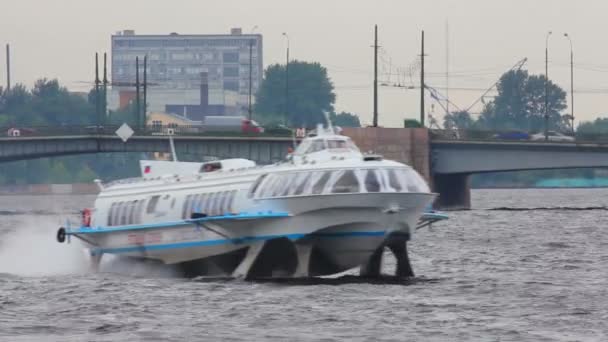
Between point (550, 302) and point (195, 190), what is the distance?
13070 millimetres

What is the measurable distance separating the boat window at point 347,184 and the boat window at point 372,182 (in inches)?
12.3

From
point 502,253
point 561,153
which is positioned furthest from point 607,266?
point 561,153

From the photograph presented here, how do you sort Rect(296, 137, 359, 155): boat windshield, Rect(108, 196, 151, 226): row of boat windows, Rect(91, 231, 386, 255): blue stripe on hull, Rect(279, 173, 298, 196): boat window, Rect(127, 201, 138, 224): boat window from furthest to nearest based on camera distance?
Rect(127, 201, 138, 224): boat window < Rect(108, 196, 151, 226): row of boat windows < Rect(296, 137, 359, 155): boat windshield < Rect(279, 173, 298, 196): boat window < Rect(91, 231, 386, 255): blue stripe on hull

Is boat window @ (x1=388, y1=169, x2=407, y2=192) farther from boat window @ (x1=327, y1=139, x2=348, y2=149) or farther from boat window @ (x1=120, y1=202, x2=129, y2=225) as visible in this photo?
boat window @ (x1=120, y1=202, x2=129, y2=225)

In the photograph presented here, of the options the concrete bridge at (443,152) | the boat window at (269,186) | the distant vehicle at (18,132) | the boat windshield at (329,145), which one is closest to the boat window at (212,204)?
the boat window at (269,186)

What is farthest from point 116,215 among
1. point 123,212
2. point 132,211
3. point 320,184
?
point 320,184

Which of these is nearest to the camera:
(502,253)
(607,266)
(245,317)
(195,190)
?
(245,317)

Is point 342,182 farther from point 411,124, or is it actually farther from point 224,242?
point 411,124

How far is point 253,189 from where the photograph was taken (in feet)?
167

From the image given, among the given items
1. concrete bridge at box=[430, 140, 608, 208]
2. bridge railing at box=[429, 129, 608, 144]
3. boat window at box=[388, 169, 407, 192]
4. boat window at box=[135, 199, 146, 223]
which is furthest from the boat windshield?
bridge railing at box=[429, 129, 608, 144]

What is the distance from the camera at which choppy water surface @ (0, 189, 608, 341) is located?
38.9 m

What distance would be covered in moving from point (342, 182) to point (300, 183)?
129cm

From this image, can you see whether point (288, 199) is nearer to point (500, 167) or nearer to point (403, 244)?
point (403, 244)

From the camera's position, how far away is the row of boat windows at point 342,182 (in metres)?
48.7
